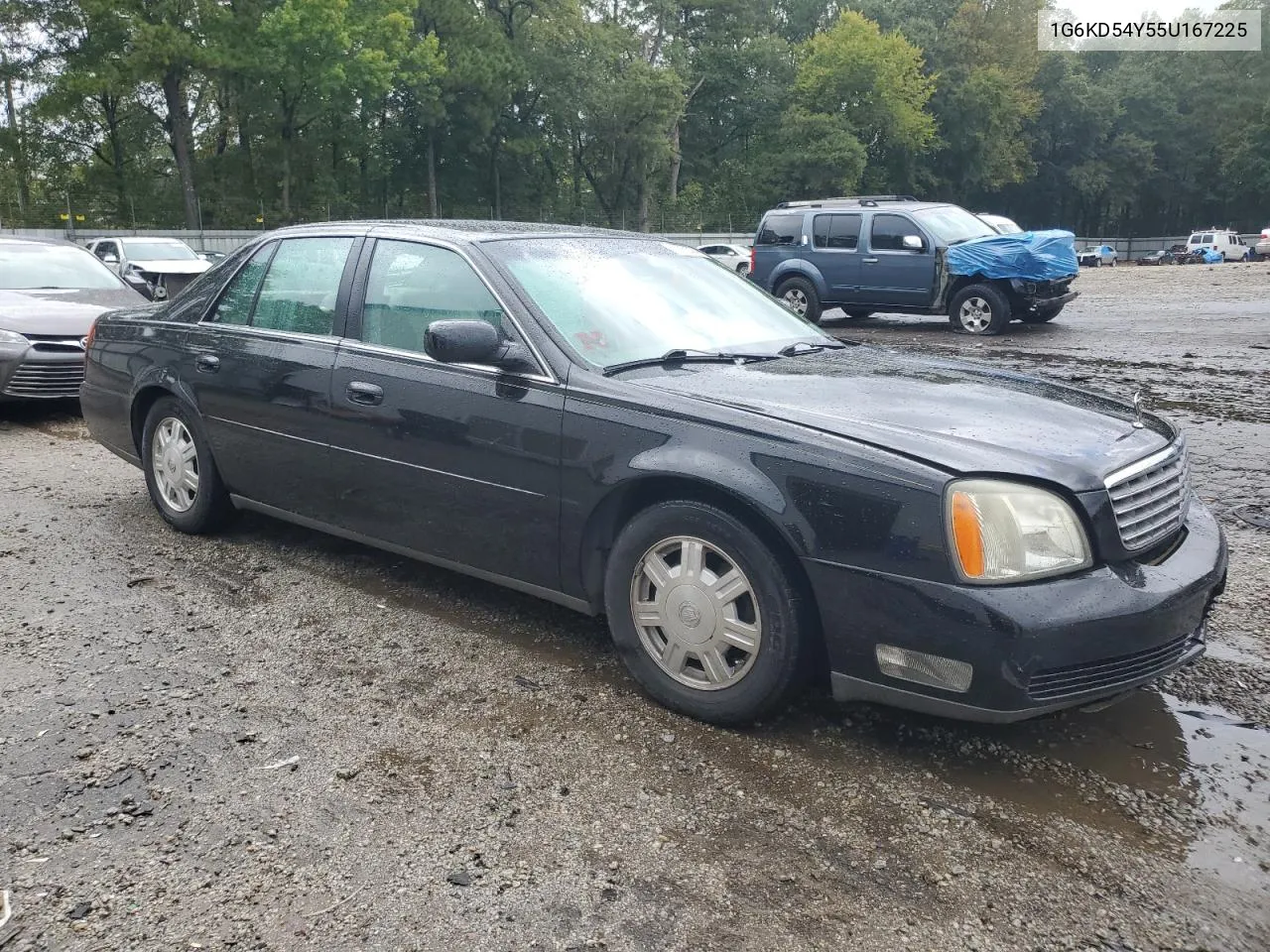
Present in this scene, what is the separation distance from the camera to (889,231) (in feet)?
50.4

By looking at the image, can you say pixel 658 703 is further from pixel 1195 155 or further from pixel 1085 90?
pixel 1195 155

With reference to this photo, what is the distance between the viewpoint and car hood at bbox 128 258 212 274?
1972 cm

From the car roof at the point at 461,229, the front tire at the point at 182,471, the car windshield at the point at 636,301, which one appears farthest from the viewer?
the front tire at the point at 182,471

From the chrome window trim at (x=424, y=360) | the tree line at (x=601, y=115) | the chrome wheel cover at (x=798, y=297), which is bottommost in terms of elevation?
the chrome window trim at (x=424, y=360)

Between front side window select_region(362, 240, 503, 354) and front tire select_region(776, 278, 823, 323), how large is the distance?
12499mm

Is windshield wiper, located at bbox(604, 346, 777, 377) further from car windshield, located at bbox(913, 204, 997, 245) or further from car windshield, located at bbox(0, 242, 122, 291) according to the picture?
car windshield, located at bbox(913, 204, 997, 245)

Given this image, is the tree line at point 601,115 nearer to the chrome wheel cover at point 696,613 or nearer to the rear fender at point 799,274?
the rear fender at point 799,274

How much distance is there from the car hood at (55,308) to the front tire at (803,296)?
9802mm

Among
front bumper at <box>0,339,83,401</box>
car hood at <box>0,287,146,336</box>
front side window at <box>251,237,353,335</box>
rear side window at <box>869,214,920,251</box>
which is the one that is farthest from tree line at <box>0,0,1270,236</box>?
front side window at <box>251,237,353,335</box>

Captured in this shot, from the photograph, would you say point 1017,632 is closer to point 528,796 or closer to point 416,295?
point 528,796

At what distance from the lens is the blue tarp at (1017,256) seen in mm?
14273

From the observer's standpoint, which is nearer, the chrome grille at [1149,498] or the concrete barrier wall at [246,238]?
the chrome grille at [1149,498]

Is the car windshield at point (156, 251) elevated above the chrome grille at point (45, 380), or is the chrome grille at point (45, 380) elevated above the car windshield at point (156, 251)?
the car windshield at point (156, 251)

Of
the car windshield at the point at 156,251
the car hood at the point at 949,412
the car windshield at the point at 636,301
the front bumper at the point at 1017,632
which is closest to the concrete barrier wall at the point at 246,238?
the car windshield at the point at 156,251
